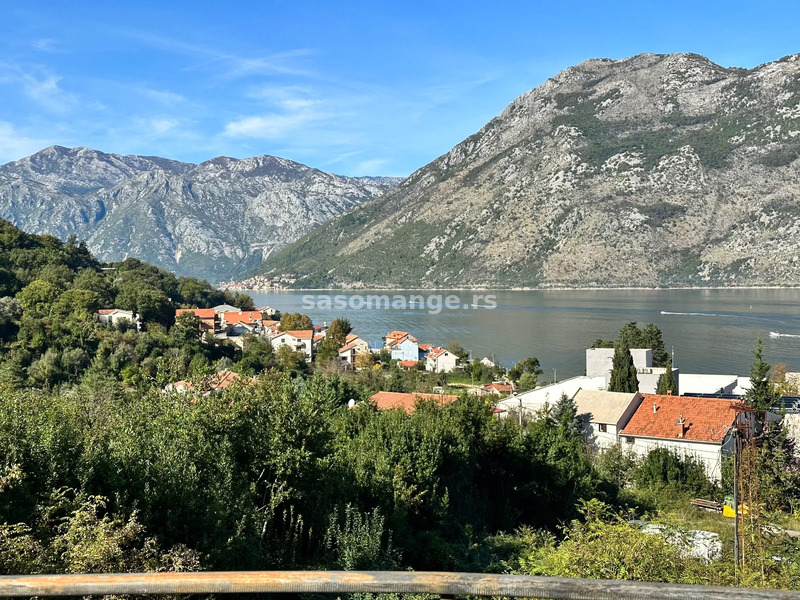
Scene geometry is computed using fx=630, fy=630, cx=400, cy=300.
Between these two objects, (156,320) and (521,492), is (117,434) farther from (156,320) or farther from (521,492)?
(156,320)

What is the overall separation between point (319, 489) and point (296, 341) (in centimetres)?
3447

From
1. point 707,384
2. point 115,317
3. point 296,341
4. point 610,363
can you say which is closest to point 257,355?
point 296,341

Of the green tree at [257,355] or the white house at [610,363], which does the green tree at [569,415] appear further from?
the green tree at [257,355]

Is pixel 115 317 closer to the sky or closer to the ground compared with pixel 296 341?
closer to the sky

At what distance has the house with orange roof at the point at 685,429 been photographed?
16.9 meters

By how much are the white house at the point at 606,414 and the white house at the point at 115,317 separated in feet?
83.6

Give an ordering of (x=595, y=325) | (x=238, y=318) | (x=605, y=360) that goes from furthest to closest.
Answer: (x=595, y=325) → (x=238, y=318) → (x=605, y=360)

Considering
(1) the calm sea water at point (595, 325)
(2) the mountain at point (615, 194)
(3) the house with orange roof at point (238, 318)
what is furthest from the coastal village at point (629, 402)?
(2) the mountain at point (615, 194)

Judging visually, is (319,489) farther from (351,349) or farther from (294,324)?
(294,324)

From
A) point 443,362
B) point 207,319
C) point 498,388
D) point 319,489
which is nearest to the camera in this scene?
point 319,489

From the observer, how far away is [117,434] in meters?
6.96

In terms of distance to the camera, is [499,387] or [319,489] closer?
[319,489]

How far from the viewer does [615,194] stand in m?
125

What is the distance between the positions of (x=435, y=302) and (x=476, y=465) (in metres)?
86.7
